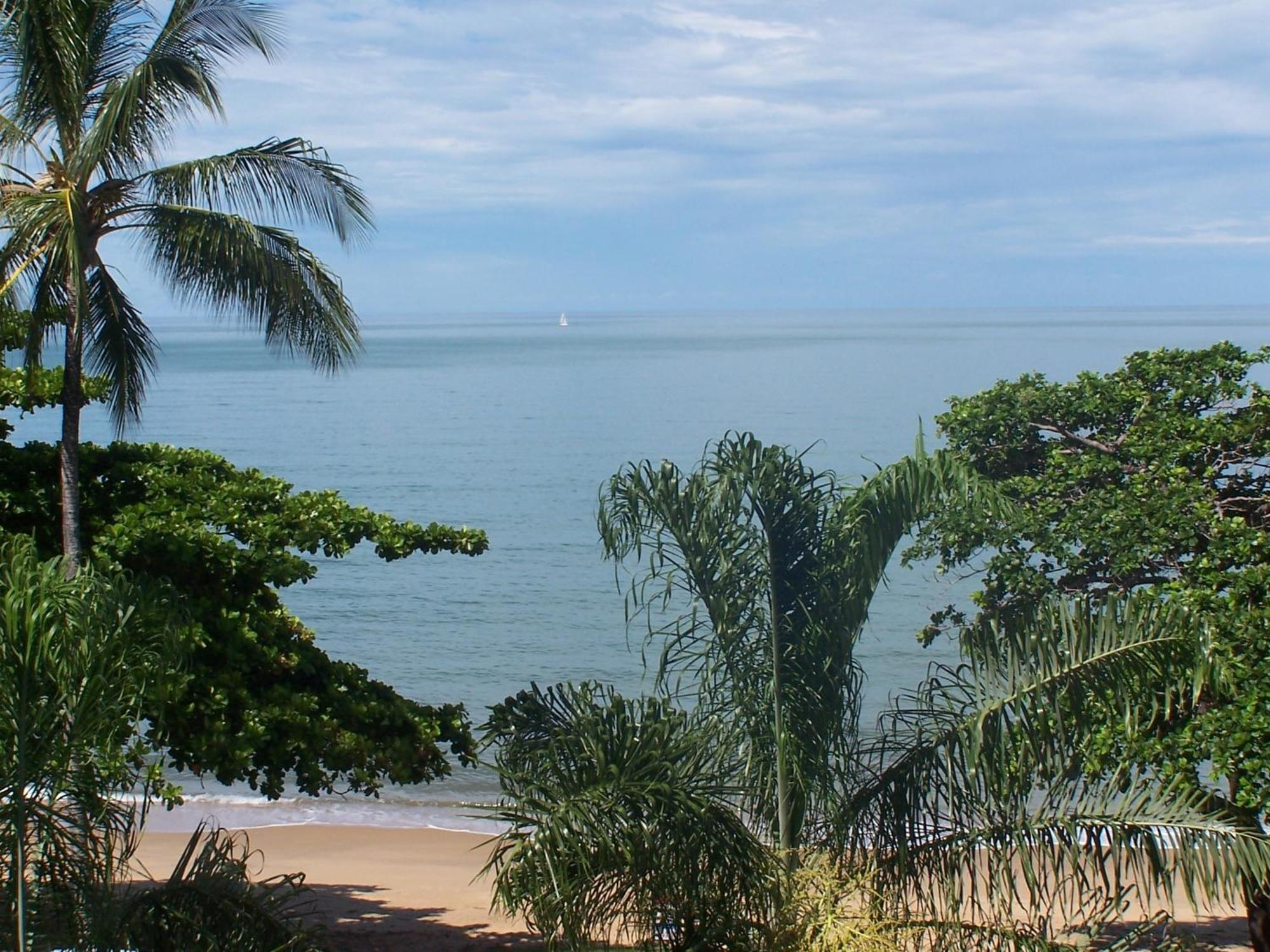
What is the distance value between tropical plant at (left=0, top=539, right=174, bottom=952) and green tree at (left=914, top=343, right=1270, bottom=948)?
502 cm

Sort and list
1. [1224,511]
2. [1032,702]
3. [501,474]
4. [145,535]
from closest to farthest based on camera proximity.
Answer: [1032,702] < [145,535] < [1224,511] < [501,474]

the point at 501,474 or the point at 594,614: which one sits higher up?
the point at 501,474

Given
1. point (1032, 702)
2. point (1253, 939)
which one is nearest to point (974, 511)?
point (1032, 702)

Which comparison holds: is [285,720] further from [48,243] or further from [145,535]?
[48,243]

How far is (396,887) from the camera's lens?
15.6m

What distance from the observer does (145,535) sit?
9.28 metres

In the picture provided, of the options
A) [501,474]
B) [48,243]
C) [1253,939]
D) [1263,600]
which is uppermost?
[501,474]

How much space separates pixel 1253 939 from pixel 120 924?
8.92 meters

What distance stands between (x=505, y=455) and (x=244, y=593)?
50644 mm

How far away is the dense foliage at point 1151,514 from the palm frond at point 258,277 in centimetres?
465

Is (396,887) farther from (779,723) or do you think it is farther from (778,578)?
(778,578)

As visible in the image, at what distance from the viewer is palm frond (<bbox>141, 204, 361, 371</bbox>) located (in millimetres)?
8938

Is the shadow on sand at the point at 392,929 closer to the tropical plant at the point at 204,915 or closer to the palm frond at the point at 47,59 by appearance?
the tropical plant at the point at 204,915

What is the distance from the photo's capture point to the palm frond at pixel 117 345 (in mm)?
9953
